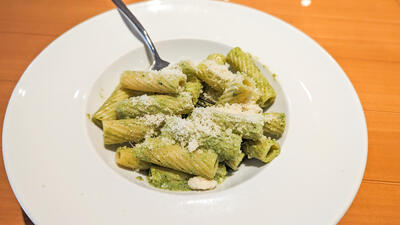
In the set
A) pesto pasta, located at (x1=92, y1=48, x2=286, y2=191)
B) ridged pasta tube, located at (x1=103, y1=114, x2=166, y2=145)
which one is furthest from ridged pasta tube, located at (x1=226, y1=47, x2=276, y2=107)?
ridged pasta tube, located at (x1=103, y1=114, x2=166, y2=145)

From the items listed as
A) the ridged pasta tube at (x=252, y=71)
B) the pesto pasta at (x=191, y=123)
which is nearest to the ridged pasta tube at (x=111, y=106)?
the pesto pasta at (x=191, y=123)

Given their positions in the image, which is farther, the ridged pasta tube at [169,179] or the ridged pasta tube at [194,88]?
the ridged pasta tube at [194,88]

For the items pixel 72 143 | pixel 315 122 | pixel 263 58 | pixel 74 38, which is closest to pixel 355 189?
pixel 315 122

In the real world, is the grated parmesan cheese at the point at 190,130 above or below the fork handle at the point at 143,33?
below

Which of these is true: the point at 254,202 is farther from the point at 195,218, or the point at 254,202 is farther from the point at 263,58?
the point at 263,58

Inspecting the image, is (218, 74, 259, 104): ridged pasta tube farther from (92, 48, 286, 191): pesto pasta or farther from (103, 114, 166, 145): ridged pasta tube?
(103, 114, 166, 145): ridged pasta tube

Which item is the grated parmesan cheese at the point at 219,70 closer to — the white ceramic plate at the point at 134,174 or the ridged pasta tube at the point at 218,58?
the ridged pasta tube at the point at 218,58

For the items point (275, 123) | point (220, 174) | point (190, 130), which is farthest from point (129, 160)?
point (275, 123)

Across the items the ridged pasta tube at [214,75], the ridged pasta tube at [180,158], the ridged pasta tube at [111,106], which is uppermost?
the ridged pasta tube at [214,75]
